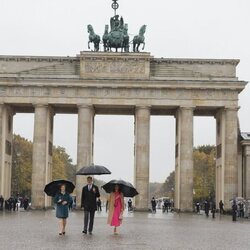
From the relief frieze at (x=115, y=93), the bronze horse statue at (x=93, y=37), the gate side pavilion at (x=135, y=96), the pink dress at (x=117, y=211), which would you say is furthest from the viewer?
the bronze horse statue at (x=93, y=37)

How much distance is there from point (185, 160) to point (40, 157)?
16454 mm

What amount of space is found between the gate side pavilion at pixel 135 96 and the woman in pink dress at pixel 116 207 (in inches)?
1884

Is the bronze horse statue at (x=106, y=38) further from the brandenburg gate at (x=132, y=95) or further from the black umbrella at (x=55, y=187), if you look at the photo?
the black umbrella at (x=55, y=187)

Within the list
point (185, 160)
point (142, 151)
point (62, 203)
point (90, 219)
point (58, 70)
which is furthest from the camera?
point (58, 70)

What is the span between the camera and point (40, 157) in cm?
7812

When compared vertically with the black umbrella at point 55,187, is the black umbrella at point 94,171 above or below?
above

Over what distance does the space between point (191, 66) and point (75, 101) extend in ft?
45.8

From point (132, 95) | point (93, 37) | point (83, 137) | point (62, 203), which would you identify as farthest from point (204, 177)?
point (62, 203)

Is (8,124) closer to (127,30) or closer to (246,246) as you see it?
(127,30)

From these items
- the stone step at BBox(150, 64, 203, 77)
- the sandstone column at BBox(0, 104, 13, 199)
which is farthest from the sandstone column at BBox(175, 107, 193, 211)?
the sandstone column at BBox(0, 104, 13, 199)

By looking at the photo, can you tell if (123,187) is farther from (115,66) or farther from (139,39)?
(139,39)

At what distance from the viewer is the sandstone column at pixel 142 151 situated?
7769 centimetres

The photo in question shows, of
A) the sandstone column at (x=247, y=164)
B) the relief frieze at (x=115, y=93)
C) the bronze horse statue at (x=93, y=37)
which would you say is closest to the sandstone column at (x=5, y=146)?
the relief frieze at (x=115, y=93)

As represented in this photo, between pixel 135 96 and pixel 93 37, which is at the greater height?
pixel 93 37
